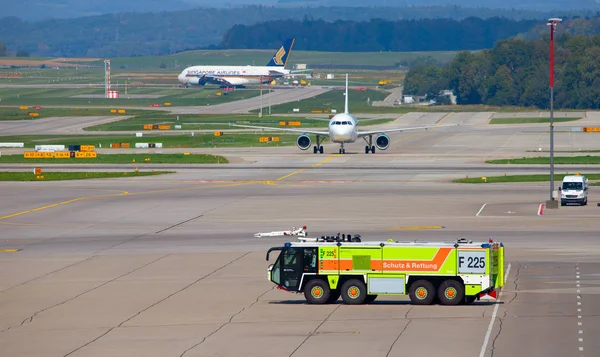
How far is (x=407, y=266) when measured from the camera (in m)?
41.4

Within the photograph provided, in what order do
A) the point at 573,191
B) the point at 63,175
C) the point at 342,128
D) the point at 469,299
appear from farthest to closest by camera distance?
1. the point at 342,128
2. the point at 63,175
3. the point at 573,191
4. the point at 469,299

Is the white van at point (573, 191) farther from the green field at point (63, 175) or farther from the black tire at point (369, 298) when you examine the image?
the green field at point (63, 175)

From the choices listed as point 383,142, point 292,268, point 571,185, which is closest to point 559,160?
point 383,142

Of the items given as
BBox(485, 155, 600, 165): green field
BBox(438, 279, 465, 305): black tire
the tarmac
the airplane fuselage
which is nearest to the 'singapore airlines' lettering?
BBox(438, 279, 465, 305): black tire

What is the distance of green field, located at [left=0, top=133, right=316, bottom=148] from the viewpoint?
145225mm

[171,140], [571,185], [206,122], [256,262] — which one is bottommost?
[256,262]

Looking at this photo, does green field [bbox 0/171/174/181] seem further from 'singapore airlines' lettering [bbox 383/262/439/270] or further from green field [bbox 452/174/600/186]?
'singapore airlines' lettering [bbox 383/262/439/270]

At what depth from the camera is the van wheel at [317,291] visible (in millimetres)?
42531

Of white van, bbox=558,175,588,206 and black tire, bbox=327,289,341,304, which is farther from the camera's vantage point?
white van, bbox=558,175,588,206

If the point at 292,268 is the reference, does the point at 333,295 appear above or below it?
below

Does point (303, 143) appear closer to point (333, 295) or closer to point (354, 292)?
point (333, 295)

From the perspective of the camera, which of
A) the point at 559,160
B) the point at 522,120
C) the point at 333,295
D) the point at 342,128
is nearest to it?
the point at 333,295

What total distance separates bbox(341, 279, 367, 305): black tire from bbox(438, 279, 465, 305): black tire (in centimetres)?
301

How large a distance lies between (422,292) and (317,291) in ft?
13.7
